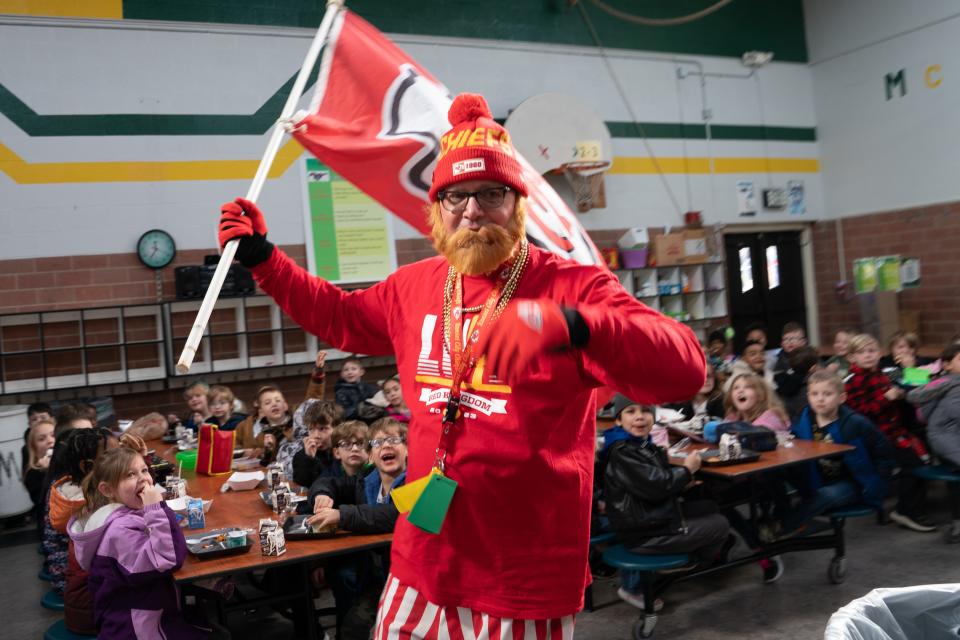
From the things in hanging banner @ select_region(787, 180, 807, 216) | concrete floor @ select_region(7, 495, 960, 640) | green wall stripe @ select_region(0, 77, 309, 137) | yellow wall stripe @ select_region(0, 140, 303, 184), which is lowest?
concrete floor @ select_region(7, 495, 960, 640)

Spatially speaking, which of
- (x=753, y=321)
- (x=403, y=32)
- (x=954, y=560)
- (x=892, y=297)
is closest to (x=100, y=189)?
(x=403, y=32)

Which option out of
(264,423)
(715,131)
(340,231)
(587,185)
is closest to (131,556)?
(264,423)

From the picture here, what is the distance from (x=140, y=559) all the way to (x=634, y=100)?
8.86 m

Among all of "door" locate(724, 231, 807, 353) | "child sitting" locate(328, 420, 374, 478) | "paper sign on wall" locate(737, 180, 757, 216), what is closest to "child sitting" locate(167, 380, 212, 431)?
"child sitting" locate(328, 420, 374, 478)

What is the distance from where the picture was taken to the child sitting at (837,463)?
175 inches

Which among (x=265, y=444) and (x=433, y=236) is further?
(x=265, y=444)

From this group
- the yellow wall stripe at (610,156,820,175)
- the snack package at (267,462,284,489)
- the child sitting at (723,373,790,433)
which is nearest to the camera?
the snack package at (267,462,284,489)

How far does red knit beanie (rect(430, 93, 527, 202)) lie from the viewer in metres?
1.73

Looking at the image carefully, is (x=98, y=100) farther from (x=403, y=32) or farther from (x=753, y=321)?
(x=753, y=321)

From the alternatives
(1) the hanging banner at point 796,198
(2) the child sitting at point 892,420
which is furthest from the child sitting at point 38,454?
(1) the hanging banner at point 796,198

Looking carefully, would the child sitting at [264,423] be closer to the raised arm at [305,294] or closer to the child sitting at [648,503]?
the child sitting at [648,503]

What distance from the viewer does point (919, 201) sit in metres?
10.2

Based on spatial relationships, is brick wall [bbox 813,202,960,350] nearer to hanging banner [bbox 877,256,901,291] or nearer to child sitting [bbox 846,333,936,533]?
hanging banner [bbox 877,256,901,291]

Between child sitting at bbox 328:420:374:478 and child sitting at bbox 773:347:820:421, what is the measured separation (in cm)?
357
